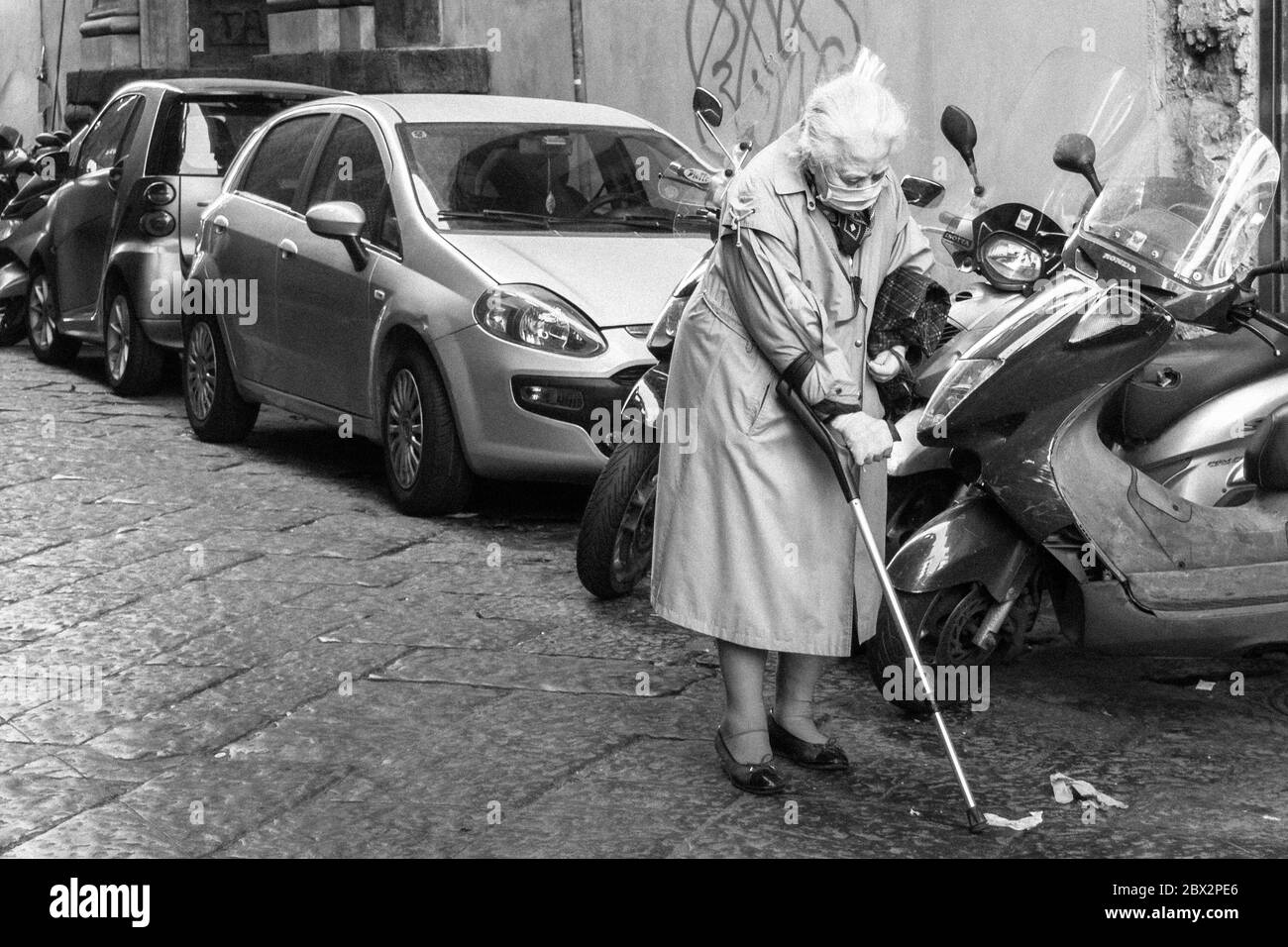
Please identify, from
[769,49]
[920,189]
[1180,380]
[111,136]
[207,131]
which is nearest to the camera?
[1180,380]

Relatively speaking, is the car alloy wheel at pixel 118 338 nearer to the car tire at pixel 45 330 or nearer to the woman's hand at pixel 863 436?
the car tire at pixel 45 330

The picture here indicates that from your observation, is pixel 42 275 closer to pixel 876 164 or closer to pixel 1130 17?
pixel 1130 17

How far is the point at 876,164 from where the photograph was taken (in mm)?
4266

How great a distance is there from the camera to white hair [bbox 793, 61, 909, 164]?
421 centimetres

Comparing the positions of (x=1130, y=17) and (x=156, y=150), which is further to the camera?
(x=156, y=150)

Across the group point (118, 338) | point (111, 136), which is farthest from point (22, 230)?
point (118, 338)

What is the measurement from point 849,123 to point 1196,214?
1306mm

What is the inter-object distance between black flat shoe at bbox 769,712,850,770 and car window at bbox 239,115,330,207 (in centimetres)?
464

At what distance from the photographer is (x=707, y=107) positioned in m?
6.00

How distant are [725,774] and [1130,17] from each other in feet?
18.3

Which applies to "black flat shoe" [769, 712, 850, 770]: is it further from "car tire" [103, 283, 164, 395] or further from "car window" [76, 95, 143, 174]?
"car window" [76, 95, 143, 174]

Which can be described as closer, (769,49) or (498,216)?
(498,216)

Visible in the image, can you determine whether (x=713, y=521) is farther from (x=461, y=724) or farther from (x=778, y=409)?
(x=461, y=724)
